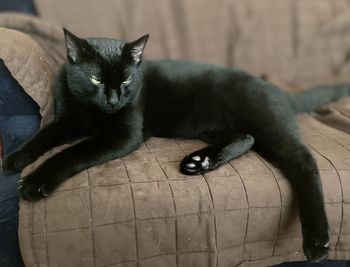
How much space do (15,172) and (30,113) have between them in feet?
0.69

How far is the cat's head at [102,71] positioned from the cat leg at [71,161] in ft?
0.36

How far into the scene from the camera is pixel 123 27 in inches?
65.2

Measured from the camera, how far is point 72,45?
43.4 inches

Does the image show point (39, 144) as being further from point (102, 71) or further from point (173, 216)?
point (173, 216)

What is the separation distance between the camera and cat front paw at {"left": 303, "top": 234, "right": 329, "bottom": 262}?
3.23 ft

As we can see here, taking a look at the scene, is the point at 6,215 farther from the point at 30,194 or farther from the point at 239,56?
the point at 239,56

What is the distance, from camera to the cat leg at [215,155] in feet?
3.48

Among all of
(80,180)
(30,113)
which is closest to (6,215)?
(80,180)

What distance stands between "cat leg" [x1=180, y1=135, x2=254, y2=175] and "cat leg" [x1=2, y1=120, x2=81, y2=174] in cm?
40

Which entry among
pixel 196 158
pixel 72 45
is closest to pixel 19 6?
pixel 72 45

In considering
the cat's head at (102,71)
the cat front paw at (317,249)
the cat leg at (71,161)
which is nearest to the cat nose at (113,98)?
the cat's head at (102,71)

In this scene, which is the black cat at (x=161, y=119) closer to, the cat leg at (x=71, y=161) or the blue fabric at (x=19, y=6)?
the cat leg at (x=71, y=161)

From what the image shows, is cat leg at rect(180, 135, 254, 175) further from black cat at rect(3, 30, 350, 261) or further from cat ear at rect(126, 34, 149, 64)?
cat ear at rect(126, 34, 149, 64)

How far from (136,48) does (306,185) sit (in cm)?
63
